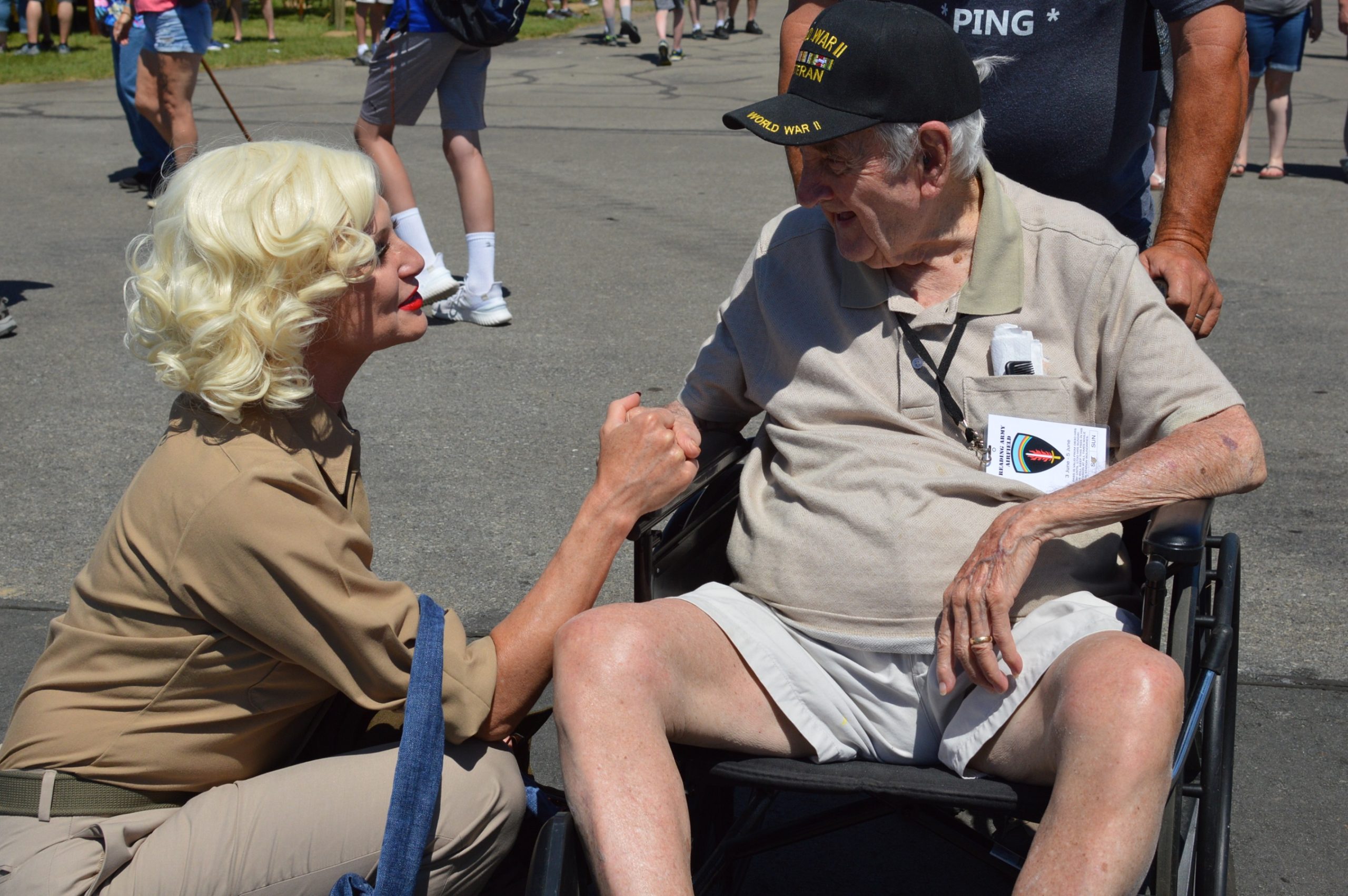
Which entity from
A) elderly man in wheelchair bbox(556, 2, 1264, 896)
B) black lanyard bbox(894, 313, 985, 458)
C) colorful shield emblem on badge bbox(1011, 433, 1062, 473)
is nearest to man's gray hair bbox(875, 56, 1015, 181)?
elderly man in wheelchair bbox(556, 2, 1264, 896)

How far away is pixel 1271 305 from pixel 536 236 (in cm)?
381

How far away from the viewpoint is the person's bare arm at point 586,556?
2.08 meters

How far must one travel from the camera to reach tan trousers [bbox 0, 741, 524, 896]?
1848 mm

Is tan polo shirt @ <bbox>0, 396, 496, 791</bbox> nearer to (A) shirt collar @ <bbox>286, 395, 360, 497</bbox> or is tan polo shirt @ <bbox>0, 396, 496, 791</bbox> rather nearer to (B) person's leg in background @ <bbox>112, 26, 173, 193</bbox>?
(A) shirt collar @ <bbox>286, 395, 360, 497</bbox>

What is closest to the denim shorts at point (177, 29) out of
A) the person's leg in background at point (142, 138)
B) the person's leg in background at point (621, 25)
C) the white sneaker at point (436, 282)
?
the person's leg in background at point (142, 138)

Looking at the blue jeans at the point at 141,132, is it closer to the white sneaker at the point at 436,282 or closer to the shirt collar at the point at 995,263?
the white sneaker at the point at 436,282

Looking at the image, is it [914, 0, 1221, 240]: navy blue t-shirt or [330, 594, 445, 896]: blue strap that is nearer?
[330, 594, 445, 896]: blue strap

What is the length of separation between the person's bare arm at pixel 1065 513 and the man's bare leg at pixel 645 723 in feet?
1.05

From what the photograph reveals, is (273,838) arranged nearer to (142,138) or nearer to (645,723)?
(645,723)

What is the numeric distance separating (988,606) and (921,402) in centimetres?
49

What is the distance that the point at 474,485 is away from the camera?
4.24m

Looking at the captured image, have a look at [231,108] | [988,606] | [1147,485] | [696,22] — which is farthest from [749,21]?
[988,606]

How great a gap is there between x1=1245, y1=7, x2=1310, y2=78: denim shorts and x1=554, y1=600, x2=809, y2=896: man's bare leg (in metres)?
8.12

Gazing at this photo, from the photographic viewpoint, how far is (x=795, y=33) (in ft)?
9.96
